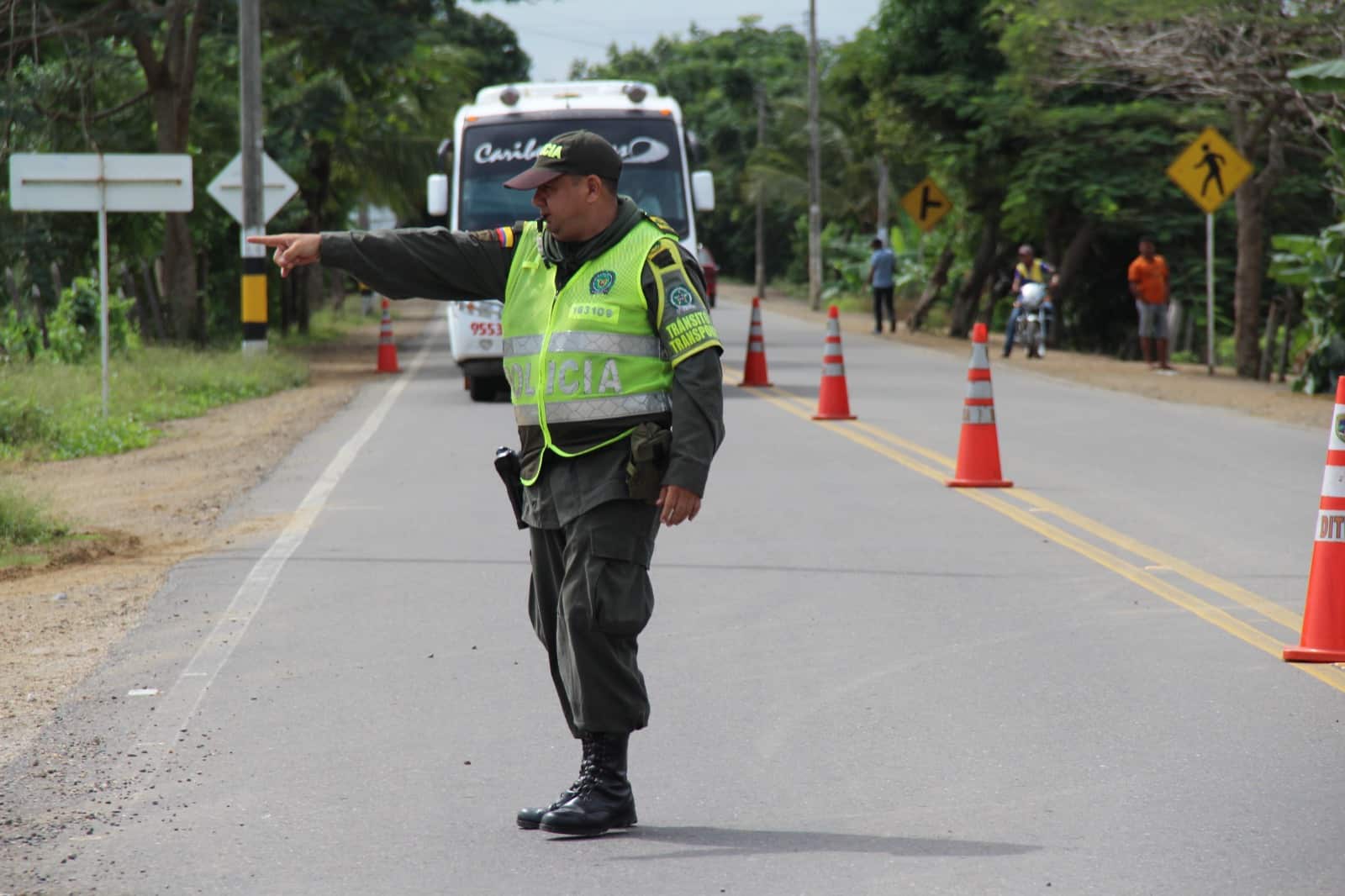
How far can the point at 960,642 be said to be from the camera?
747cm

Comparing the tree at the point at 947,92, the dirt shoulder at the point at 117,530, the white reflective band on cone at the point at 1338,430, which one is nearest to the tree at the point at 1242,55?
the tree at the point at 947,92

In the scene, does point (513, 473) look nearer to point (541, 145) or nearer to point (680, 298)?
point (680, 298)

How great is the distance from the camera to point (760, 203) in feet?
204

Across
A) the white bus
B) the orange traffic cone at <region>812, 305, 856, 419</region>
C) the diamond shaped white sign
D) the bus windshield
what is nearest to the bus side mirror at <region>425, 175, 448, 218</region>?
the white bus

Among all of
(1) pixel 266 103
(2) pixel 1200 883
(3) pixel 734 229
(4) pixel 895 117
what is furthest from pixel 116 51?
(3) pixel 734 229

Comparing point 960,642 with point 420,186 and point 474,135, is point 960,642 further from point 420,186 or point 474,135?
point 420,186

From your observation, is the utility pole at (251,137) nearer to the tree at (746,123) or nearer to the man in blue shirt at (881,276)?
the man in blue shirt at (881,276)

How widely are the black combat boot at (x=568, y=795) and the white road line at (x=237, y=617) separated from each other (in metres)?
1.28

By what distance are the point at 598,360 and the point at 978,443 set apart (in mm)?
7696

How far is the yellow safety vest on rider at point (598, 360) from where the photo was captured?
4.95 m

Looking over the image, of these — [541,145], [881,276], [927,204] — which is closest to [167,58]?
[541,145]

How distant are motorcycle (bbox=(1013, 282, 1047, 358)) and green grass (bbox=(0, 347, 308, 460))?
36.6 feet

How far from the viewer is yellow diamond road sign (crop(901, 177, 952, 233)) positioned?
1404 inches

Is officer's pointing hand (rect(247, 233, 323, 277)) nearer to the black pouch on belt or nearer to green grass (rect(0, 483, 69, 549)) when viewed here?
the black pouch on belt
